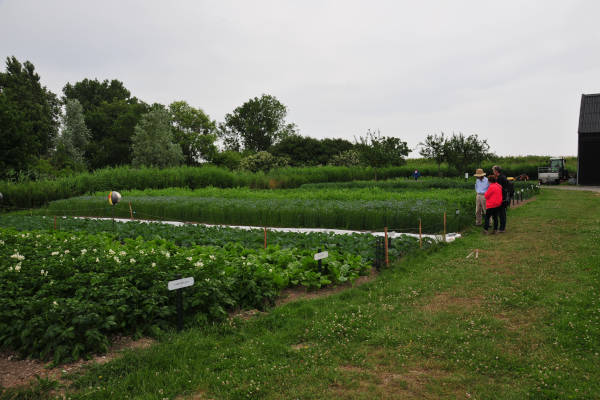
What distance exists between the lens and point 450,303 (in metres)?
6.25

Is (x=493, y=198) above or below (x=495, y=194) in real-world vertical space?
below

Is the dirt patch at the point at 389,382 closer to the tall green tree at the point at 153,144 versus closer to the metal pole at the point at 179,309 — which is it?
the metal pole at the point at 179,309

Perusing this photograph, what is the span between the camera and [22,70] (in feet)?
173

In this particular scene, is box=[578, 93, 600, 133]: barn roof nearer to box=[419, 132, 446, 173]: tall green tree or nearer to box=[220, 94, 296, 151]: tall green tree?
box=[419, 132, 446, 173]: tall green tree

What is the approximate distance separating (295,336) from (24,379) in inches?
114

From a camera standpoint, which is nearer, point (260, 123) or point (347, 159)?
point (347, 159)

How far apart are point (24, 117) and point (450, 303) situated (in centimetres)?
4119

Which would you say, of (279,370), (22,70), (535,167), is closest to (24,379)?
(279,370)

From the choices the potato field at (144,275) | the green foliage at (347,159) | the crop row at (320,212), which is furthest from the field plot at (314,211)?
the green foliage at (347,159)

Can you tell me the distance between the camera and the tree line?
34406mm

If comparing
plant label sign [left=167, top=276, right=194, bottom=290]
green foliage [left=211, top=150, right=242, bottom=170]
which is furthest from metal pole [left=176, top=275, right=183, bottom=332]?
green foliage [left=211, top=150, right=242, bottom=170]

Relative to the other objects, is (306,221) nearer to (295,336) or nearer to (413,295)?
(413,295)

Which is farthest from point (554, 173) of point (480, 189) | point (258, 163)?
point (258, 163)

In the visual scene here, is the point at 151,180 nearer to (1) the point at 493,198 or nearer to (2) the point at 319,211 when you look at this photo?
(2) the point at 319,211
